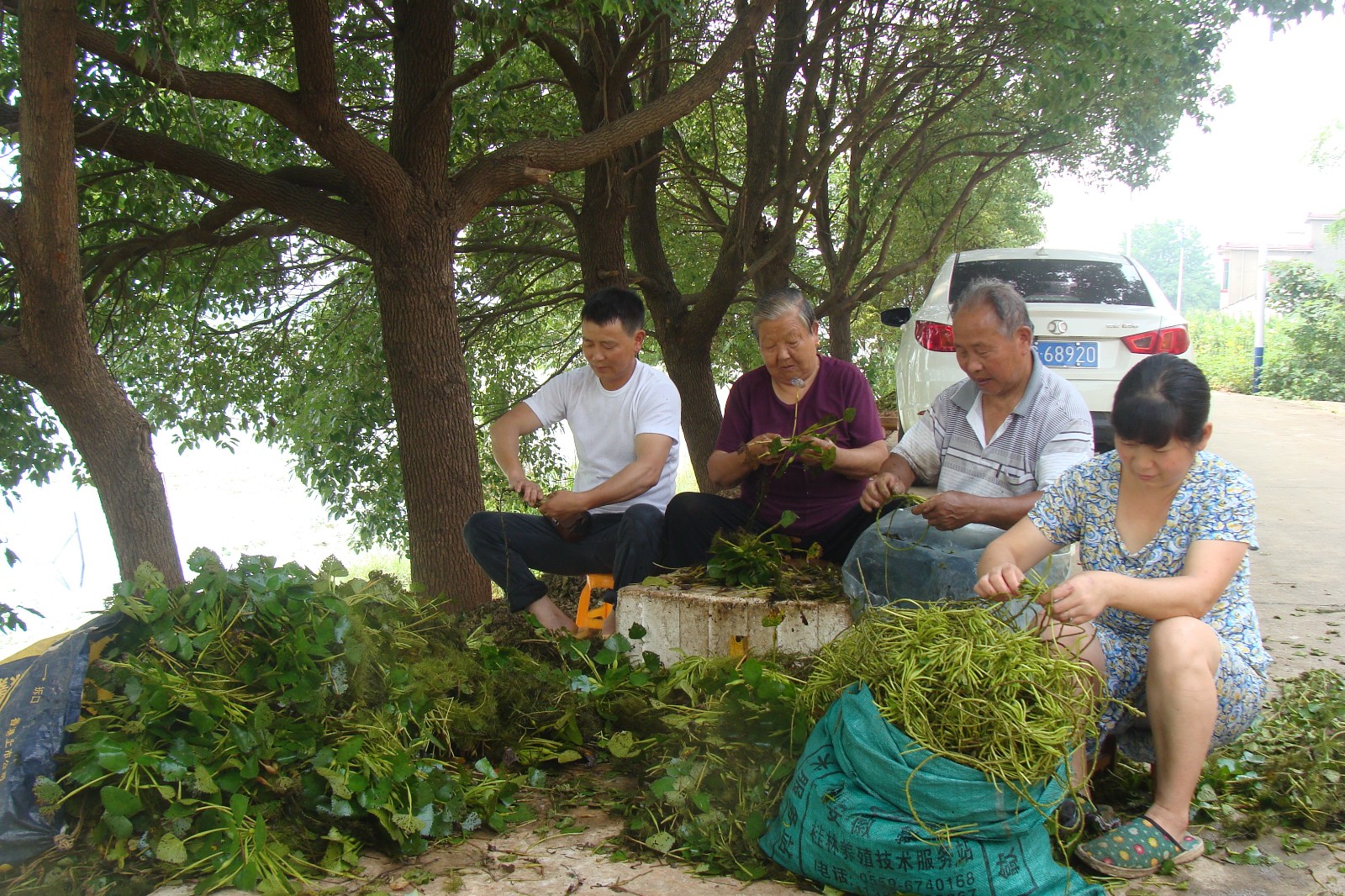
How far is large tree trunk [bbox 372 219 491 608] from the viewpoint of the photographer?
493cm

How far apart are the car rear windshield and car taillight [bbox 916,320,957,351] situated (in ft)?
1.10

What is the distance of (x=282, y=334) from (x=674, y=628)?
599cm

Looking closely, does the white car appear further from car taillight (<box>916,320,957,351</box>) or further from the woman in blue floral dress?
the woman in blue floral dress

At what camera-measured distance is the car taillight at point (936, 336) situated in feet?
23.1

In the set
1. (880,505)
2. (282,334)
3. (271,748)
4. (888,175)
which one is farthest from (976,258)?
(271,748)

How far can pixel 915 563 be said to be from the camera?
10.8 ft

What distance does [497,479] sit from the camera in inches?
356

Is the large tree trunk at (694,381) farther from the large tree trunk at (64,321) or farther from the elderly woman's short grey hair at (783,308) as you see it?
the large tree trunk at (64,321)

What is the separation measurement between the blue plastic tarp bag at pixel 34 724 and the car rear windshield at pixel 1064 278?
6.10 meters

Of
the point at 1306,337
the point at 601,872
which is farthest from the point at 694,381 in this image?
the point at 1306,337

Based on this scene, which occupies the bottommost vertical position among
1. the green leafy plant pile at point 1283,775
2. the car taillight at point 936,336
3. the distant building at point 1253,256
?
the green leafy plant pile at point 1283,775

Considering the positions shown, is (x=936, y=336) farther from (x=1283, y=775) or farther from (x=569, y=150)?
(x=1283, y=775)

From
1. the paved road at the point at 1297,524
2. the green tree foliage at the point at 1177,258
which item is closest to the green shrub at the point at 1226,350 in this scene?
the paved road at the point at 1297,524

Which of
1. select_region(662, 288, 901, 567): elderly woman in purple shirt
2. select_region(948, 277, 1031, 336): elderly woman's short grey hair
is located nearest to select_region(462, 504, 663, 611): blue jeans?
select_region(662, 288, 901, 567): elderly woman in purple shirt
